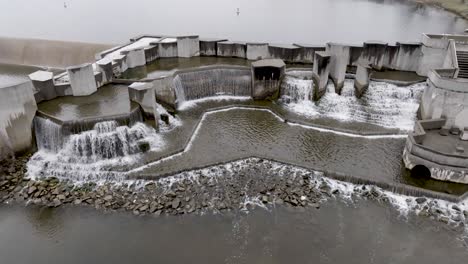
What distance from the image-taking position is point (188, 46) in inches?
961

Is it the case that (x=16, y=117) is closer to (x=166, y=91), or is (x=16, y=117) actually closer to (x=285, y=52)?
(x=166, y=91)

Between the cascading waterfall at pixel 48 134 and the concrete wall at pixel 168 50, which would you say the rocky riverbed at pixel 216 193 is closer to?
the cascading waterfall at pixel 48 134

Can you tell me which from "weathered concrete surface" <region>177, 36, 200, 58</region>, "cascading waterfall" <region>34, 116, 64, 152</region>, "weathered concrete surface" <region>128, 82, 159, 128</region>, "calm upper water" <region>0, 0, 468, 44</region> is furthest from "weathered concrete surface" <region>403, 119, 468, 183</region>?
"calm upper water" <region>0, 0, 468, 44</region>

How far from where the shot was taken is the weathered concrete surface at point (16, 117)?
1554cm

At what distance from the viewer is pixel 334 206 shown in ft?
44.8

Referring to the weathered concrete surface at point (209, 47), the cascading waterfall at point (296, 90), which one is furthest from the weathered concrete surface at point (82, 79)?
the cascading waterfall at point (296, 90)

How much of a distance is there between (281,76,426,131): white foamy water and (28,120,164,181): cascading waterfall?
9370 mm

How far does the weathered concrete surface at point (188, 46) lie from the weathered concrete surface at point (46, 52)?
803cm

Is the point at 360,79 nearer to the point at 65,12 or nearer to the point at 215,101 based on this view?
the point at 215,101

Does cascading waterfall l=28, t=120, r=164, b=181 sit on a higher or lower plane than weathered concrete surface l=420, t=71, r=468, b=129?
lower

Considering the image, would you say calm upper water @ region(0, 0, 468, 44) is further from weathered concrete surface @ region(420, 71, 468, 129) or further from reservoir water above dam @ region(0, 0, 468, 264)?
weathered concrete surface @ region(420, 71, 468, 129)

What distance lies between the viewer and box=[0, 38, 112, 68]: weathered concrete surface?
94.1ft

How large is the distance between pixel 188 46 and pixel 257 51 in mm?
4985

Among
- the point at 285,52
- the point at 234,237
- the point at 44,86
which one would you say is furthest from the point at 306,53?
the point at 44,86
